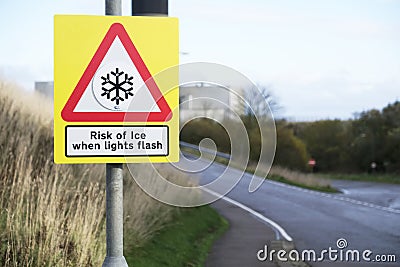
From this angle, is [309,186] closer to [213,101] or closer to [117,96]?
[213,101]

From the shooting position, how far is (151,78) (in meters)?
4.15

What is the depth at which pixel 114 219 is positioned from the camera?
13.0ft

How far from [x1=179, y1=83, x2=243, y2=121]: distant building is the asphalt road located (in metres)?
0.43

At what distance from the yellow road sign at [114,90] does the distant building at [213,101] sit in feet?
1.19

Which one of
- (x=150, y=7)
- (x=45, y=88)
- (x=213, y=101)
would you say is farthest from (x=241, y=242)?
(x=150, y=7)

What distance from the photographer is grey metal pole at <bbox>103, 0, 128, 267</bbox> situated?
12.9ft

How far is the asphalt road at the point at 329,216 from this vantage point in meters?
14.8

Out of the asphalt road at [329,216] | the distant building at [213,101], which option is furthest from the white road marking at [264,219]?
the distant building at [213,101]

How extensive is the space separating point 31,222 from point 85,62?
385cm

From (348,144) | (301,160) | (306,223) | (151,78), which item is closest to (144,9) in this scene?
(151,78)

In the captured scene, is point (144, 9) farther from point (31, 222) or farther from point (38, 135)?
point (38, 135)

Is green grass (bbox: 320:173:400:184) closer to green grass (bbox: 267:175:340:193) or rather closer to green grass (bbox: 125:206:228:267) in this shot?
green grass (bbox: 267:175:340:193)

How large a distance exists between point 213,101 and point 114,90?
2.50 feet

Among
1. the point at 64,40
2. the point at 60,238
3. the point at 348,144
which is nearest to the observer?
the point at 64,40
